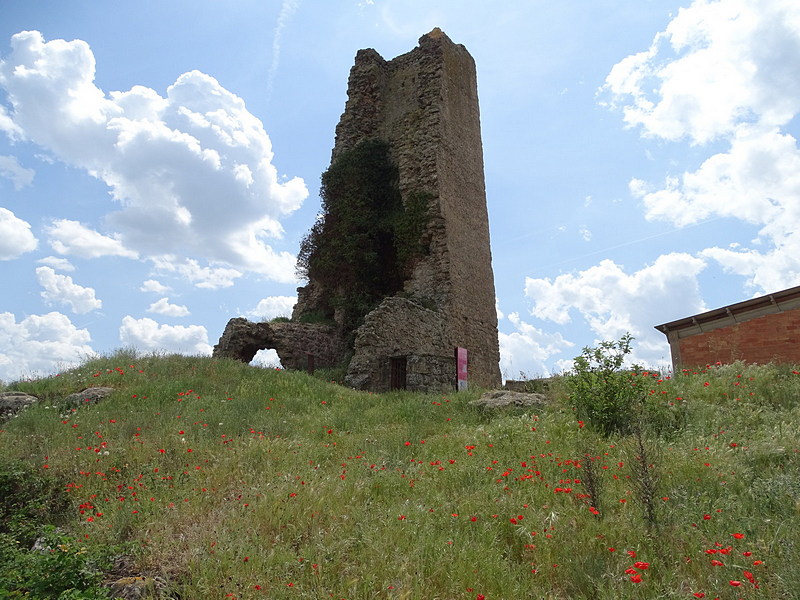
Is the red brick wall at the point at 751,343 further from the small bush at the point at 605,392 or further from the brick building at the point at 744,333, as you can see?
the small bush at the point at 605,392

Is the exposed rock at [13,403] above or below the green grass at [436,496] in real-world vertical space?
above

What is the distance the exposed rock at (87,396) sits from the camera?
959 cm

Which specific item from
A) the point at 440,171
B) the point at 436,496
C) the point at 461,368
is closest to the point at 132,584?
the point at 436,496

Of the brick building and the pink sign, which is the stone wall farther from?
the brick building

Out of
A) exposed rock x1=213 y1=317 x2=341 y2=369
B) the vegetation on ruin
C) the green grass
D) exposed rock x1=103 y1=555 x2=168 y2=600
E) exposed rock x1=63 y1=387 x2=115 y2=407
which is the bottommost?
exposed rock x1=103 y1=555 x2=168 y2=600

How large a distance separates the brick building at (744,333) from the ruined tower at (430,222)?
20.6 feet

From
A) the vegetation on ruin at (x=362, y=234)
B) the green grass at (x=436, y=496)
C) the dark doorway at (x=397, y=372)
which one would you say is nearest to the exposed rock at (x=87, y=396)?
the green grass at (x=436, y=496)

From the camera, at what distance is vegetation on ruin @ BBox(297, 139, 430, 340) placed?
1786 cm

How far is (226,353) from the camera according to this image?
16125mm

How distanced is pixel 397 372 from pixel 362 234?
5549 millimetres

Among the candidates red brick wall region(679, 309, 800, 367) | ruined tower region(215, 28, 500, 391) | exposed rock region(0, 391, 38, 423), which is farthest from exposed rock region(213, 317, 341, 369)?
red brick wall region(679, 309, 800, 367)

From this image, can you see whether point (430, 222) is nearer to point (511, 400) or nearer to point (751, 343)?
point (511, 400)

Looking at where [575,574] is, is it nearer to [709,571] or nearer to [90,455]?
[709,571]

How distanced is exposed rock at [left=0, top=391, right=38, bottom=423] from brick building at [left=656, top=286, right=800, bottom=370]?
44.6 ft
